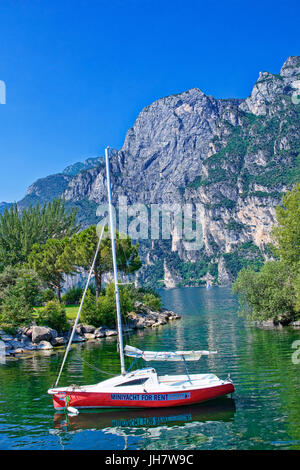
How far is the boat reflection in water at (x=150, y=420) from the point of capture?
1747cm

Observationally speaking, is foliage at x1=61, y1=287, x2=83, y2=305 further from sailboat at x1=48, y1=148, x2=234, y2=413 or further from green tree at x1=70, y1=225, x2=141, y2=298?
sailboat at x1=48, y1=148, x2=234, y2=413

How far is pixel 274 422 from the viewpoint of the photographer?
685 inches

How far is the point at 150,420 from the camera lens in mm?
18938

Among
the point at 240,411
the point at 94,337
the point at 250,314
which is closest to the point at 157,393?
the point at 240,411

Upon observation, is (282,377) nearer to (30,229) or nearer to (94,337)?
(94,337)

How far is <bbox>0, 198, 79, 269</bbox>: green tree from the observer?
81.1 metres

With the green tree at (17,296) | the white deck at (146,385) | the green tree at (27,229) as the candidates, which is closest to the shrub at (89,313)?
the green tree at (17,296)

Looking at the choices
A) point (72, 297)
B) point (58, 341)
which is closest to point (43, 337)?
point (58, 341)

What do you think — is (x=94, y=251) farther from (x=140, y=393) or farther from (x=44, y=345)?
(x=140, y=393)

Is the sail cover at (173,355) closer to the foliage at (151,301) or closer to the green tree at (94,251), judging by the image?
the green tree at (94,251)

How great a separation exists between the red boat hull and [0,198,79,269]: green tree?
61.9 meters

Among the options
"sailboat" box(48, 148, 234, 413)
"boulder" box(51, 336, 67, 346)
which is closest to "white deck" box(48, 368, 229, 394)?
"sailboat" box(48, 148, 234, 413)

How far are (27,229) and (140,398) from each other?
2720 inches

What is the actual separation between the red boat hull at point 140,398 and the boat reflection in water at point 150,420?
36cm
